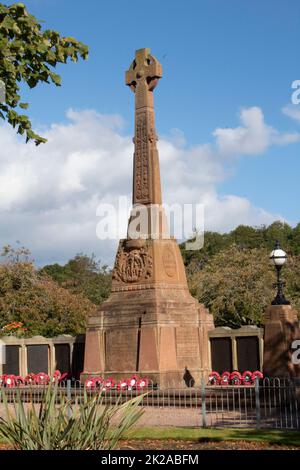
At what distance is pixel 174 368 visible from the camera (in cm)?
2492

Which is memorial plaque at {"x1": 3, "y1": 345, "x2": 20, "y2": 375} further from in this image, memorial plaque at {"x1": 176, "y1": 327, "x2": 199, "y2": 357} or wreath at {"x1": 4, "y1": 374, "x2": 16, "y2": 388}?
memorial plaque at {"x1": 176, "y1": 327, "x2": 199, "y2": 357}

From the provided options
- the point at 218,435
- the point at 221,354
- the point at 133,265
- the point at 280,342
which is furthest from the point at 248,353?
the point at 218,435

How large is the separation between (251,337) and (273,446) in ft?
47.1

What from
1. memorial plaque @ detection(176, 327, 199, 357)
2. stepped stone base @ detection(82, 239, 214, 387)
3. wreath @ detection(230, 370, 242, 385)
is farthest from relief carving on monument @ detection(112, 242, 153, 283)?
wreath @ detection(230, 370, 242, 385)

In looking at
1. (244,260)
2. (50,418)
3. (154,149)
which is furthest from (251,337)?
(244,260)

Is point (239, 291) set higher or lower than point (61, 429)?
higher

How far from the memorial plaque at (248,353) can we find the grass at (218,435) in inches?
469

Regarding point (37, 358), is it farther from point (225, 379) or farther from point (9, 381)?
point (225, 379)

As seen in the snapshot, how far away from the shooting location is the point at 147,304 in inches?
1004

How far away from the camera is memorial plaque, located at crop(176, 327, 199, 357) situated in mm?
25547

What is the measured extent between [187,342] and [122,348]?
242 cm

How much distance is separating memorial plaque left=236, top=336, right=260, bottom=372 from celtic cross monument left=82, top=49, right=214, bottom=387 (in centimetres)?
130
